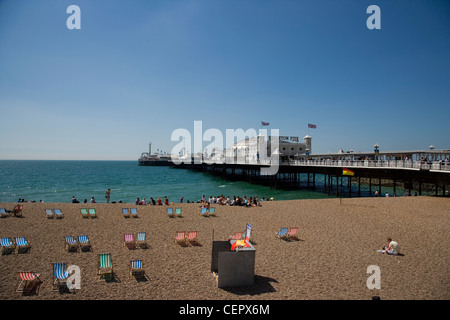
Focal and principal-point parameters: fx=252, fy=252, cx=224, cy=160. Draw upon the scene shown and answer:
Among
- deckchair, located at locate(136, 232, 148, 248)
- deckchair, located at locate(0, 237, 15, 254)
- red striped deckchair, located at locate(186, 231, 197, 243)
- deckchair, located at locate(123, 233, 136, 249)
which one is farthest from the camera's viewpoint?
red striped deckchair, located at locate(186, 231, 197, 243)

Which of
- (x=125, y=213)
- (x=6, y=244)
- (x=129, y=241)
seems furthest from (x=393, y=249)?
(x=6, y=244)

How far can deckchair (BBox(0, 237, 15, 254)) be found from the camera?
8555 millimetres

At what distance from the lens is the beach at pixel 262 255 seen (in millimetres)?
6160

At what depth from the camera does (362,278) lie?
6.88 metres

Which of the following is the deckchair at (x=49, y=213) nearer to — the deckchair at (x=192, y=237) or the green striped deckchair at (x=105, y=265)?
the deckchair at (x=192, y=237)

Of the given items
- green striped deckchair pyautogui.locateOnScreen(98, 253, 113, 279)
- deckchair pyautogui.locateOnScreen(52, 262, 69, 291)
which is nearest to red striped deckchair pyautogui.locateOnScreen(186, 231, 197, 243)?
green striped deckchair pyautogui.locateOnScreen(98, 253, 113, 279)

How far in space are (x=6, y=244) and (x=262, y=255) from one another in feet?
28.7

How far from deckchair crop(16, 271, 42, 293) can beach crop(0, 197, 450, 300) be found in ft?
0.48

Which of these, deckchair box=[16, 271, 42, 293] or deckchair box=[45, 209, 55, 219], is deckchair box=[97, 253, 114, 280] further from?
deckchair box=[45, 209, 55, 219]

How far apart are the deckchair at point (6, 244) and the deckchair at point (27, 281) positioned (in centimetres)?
315

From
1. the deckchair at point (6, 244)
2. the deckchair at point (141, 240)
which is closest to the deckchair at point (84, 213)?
the deckchair at point (6, 244)

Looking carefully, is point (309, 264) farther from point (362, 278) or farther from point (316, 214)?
point (316, 214)
